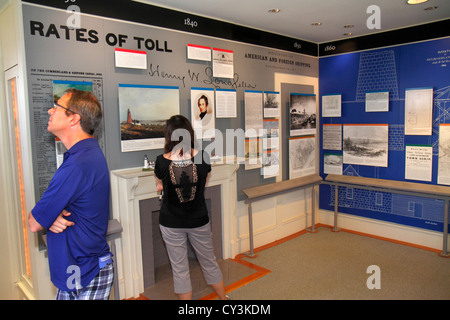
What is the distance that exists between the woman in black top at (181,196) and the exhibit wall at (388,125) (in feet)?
10.0

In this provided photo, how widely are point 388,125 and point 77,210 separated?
4.17 meters

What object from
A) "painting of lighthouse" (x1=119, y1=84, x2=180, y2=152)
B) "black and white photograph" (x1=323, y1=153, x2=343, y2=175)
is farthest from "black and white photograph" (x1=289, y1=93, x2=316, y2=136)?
"painting of lighthouse" (x1=119, y1=84, x2=180, y2=152)

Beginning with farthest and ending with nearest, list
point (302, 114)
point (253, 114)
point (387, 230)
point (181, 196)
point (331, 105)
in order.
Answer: point (331, 105) → point (302, 114) → point (387, 230) → point (253, 114) → point (181, 196)

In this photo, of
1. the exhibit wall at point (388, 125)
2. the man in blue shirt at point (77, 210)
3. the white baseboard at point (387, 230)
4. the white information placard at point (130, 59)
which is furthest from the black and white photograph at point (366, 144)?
the man in blue shirt at point (77, 210)

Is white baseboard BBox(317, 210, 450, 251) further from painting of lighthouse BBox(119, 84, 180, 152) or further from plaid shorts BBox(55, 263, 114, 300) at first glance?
plaid shorts BBox(55, 263, 114, 300)

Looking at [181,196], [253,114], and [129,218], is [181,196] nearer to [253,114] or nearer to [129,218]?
[129,218]

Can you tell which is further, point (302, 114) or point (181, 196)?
point (302, 114)

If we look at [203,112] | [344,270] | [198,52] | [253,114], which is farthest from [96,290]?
[253,114]

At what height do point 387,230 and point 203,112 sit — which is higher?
point 203,112

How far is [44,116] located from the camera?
265 cm

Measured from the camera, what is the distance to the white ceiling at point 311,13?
335 cm

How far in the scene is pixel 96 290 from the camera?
1693 mm

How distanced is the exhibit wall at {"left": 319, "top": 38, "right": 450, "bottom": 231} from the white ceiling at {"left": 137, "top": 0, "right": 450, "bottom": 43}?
441mm

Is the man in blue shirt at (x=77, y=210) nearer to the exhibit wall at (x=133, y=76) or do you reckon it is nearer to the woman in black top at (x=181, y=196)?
the woman in black top at (x=181, y=196)
